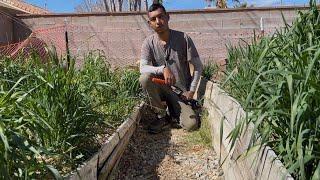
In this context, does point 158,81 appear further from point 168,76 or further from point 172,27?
point 172,27

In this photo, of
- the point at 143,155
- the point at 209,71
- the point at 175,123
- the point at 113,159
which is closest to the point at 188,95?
the point at 175,123

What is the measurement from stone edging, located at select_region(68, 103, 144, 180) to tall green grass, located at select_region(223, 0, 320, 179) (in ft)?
2.50

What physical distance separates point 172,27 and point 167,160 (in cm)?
759

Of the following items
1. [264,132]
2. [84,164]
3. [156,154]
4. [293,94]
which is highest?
[293,94]

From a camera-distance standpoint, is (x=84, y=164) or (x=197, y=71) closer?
(x=84, y=164)

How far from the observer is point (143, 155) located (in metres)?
4.39

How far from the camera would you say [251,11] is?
37.6 feet

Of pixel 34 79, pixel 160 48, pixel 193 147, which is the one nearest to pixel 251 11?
pixel 160 48

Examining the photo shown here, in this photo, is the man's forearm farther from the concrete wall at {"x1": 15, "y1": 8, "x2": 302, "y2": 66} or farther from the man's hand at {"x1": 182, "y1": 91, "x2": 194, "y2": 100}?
the concrete wall at {"x1": 15, "y1": 8, "x2": 302, "y2": 66}

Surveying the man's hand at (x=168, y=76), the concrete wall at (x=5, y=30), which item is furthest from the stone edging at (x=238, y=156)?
the concrete wall at (x=5, y=30)

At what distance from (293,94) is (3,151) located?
3.89 feet

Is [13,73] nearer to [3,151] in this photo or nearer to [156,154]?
[156,154]

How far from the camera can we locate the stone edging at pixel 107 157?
2.69m

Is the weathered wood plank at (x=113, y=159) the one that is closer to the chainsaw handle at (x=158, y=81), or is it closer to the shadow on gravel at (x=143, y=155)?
the shadow on gravel at (x=143, y=155)
